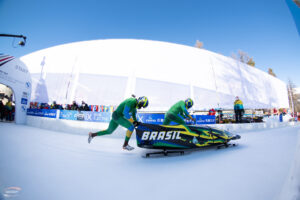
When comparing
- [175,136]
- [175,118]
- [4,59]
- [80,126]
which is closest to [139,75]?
[80,126]

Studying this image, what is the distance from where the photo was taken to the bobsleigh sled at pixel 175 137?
2.21 meters

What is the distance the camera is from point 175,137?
91.2 inches

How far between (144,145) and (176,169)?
2.37 feet

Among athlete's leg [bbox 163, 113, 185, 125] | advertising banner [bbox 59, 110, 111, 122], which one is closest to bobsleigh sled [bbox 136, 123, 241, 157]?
athlete's leg [bbox 163, 113, 185, 125]

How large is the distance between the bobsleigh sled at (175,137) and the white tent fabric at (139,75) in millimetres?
8769

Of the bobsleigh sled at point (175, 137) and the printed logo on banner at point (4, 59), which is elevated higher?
the printed logo on banner at point (4, 59)

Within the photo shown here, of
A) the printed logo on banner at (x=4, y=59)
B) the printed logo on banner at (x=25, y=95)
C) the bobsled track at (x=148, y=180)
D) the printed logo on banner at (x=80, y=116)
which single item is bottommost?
the bobsled track at (x=148, y=180)

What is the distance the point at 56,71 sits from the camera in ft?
45.5

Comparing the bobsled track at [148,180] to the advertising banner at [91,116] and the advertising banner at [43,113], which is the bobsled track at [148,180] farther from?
the advertising banner at [43,113]

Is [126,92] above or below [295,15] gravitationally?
above

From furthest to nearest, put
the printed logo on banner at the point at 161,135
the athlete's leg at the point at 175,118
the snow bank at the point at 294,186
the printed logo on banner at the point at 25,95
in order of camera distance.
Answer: the printed logo on banner at the point at 25,95 < the athlete's leg at the point at 175,118 < the printed logo on banner at the point at 161,135 < the snow bank at the point at 294,186

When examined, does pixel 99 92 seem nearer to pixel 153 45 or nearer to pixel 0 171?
pixel 153 45

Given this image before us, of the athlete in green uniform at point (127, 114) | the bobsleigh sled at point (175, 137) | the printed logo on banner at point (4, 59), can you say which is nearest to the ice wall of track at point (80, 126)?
the athlete in green uniform at point (127, 114)

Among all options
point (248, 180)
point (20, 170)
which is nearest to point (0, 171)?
point (20, 170)
